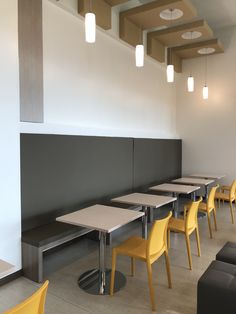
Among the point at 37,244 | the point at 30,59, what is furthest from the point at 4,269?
the point at 30,59

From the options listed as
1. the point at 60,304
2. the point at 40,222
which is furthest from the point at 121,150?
the point at 60,304

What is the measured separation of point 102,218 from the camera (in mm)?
2834

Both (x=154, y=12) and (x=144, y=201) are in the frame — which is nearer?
(x=144, y=201)

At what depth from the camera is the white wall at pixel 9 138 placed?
2756 mm

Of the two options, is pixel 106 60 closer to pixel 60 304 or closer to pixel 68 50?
pixel 68 50

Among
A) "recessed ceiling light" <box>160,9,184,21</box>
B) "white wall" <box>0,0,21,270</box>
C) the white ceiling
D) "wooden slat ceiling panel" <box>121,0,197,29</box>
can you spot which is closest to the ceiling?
the white ceiling

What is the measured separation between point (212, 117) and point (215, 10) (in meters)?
2.48

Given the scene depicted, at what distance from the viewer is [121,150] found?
4.90 m

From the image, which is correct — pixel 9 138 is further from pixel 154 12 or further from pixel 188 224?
pixel 154 12

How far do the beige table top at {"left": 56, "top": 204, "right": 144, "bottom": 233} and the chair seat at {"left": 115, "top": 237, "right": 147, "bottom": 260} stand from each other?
253 mm

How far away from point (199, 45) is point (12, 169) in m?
5.24

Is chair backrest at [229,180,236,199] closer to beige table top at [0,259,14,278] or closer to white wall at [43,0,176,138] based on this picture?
white wall at [43,0,176,138]

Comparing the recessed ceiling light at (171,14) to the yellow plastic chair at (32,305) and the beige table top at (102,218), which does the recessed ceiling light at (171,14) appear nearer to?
the beige table top at (102,218)

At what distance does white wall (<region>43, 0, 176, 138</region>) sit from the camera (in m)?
3.75
